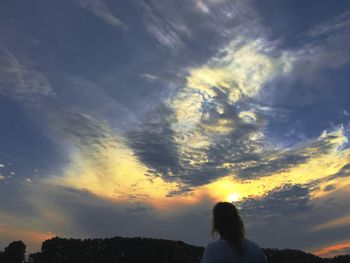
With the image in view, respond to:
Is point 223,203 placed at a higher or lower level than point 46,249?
lower

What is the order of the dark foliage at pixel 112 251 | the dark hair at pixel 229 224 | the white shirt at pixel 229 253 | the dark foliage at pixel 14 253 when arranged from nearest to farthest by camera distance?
1. the white shirt at pixel 229 253
2. the dark hair at pixel 229 224
3. the dark foliage at pixel 112 251
4. the dark foliage at pixel 14 253

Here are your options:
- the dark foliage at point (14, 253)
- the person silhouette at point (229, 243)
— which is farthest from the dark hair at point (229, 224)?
the dark foliage at point (14, 253)

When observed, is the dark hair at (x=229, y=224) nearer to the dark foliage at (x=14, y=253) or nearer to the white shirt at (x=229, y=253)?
the white shirt at (x=229, y=253)

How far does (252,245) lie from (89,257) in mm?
37369

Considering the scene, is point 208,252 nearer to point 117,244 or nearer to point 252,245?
point 252,245

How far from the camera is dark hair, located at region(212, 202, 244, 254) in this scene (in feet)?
20.9

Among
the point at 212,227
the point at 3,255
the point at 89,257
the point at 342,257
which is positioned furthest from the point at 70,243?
the point at 212,227

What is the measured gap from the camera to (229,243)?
20.7 feet

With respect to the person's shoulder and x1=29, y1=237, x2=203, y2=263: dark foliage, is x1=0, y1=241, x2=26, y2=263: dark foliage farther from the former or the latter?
the person's shoulder

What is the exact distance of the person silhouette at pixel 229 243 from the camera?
20.0ft

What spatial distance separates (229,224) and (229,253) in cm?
47

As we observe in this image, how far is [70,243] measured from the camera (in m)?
41.5

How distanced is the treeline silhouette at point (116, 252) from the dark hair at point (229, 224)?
34064 millimetres

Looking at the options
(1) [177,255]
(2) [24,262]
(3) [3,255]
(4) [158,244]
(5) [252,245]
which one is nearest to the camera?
(5) [252,245]
